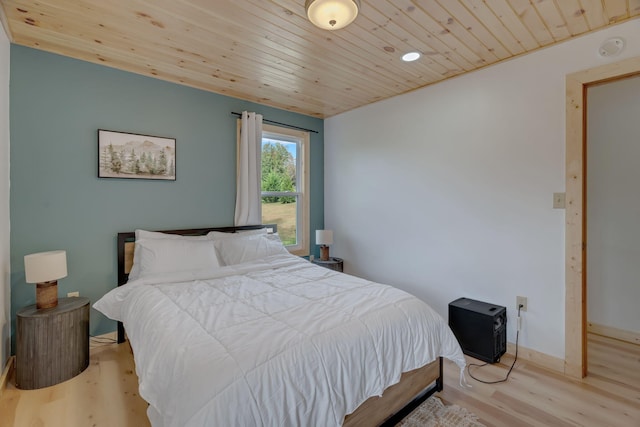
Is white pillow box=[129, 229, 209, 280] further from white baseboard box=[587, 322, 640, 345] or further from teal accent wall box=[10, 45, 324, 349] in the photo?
white baseboard box=[587, 322, 640, 345]

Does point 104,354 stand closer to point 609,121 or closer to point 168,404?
point 168,404

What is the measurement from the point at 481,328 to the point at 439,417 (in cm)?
94

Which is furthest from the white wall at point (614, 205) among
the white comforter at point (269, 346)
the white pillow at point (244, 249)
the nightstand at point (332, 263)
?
the white pillow at point (244, 249)

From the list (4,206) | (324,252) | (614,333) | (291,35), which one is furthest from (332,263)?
(4,206)

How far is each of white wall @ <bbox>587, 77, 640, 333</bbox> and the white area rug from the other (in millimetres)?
2194

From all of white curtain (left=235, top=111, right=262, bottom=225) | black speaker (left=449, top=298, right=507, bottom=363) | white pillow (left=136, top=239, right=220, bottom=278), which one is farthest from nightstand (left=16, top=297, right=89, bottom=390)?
black speaker (left=449, top=298, right=507, bottom=363)

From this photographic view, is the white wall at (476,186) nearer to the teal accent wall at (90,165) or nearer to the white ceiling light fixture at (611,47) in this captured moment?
the white ceiling light fixture at (611,47)

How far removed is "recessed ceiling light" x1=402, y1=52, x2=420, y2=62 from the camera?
7.85 ft

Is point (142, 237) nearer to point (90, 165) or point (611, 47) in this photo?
point (90, 165)

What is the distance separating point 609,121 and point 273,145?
3532 mm

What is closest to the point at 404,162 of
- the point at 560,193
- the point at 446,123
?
the point at 446,123

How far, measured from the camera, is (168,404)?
3.88 feet

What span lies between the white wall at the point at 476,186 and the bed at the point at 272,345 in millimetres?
1040

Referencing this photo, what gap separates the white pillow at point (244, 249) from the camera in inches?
113
